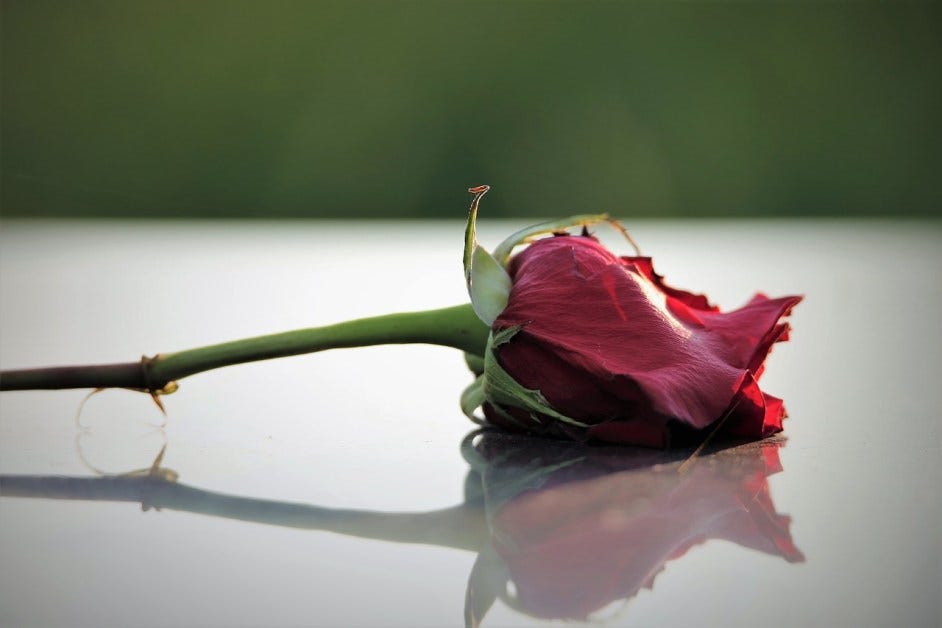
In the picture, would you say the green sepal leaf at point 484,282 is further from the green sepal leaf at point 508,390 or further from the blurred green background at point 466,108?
the blurred green background at point 466,108

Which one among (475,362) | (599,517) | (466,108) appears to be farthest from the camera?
(466,108)

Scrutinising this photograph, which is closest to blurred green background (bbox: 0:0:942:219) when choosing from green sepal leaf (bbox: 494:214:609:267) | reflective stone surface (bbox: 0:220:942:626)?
reflective stone surface (bbox: 0:220:942:626)

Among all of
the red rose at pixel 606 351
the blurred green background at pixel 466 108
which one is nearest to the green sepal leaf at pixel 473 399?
the red rose at pixel 606 351

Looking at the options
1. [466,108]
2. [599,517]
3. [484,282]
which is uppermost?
[466,108]

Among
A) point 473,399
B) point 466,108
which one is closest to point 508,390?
point 473,399

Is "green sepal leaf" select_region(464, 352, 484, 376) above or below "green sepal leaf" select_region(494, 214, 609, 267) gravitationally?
below

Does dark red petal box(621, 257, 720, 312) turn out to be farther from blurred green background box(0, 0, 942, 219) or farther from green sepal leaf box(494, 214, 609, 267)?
blurred green background box(0, 0, 942, 219)

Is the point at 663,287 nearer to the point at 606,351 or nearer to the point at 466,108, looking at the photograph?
the point at 606,351

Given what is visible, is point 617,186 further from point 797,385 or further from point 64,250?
point 797,385
